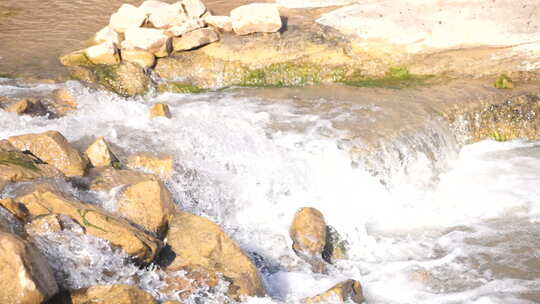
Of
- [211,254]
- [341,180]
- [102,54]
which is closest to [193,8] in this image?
[102,54]

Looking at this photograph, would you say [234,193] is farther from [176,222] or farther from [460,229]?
[460,229]

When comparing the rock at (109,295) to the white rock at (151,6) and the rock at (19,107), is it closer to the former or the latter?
the rock at (19,107)

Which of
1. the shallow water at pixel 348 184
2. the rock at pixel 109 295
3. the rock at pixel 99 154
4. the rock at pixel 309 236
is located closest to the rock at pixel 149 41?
the shallow water at pixel 348 184

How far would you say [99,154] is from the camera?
6371 millimetres

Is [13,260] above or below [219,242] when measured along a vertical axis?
above

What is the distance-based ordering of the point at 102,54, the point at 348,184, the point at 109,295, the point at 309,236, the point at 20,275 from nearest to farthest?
the point at 20,275
the point at 109,295
the point at 309,236
the point at 348,184
the point at 102,54

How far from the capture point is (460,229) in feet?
22.9

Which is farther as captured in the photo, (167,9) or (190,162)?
(167,9)

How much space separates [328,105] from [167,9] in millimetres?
3063

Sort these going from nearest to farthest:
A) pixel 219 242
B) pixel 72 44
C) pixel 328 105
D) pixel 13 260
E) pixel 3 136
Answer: pixel 13 260
pixel 219 242
pixel 3 136
pixel 328 105
pixel 72 44

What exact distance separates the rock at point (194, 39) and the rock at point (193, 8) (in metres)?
0.43

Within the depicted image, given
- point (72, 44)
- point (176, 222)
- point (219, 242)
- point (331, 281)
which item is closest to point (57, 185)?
point (176, 222)

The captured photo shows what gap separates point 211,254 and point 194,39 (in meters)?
5.20

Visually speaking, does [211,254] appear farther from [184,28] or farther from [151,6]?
[151,6]
